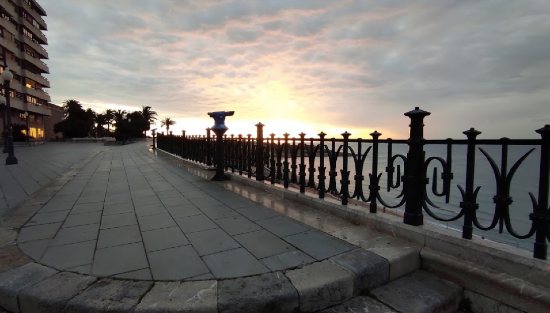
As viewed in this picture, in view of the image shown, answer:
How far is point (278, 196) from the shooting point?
17.9 feet

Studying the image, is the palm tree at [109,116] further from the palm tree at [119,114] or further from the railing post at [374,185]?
the railing post at [374,185]

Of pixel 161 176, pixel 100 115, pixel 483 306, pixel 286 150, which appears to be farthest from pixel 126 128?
pixel 483 306

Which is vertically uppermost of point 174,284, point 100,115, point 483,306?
point 100,115

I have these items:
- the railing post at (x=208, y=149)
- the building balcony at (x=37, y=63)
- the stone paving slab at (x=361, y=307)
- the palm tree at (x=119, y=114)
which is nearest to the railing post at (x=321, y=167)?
the stone paving slab at (x=361, y=307)

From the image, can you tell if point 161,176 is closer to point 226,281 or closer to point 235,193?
point 235,193

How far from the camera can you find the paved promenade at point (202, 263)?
220 centimetres

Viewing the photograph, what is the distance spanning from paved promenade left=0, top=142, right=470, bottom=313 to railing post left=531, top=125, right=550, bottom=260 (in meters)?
0.75

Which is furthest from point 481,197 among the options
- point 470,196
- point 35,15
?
point 35,15

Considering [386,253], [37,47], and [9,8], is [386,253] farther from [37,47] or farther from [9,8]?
[37,47]

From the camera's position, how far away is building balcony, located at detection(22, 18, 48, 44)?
147 ft

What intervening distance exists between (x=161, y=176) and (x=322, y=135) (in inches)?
216

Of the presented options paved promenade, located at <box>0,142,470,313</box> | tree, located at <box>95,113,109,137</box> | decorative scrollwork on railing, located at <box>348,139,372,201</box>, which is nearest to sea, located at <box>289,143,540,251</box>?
decorative scrollwork on railing, located at <box>348,139,372,201</box>

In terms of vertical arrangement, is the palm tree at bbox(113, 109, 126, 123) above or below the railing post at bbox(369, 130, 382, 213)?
above

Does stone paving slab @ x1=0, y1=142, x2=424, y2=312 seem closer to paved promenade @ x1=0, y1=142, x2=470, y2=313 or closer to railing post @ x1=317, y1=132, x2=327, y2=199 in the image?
paved promenade @ x1=0, y1=142, x2=470, y2=313
